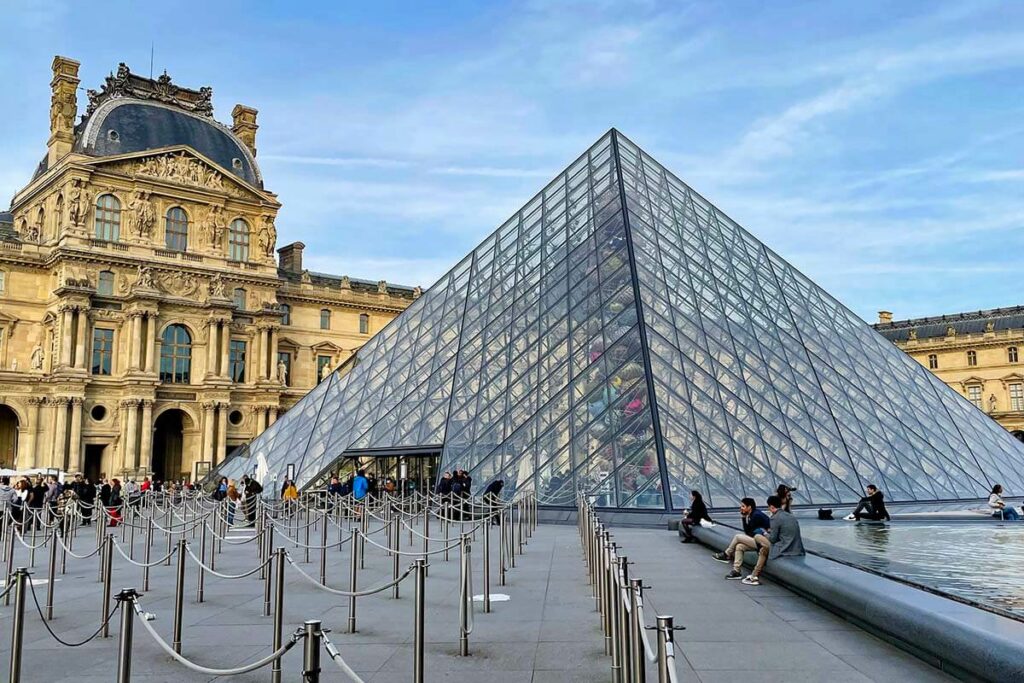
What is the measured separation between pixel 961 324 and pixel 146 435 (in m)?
56.7

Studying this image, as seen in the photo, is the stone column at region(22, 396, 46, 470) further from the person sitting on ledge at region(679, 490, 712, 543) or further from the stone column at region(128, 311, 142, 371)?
the person sitting on ledge at region(679, 490, 712, 543)

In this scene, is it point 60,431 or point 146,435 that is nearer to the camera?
point 60,431

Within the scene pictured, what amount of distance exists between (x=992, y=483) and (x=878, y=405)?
9.95ft

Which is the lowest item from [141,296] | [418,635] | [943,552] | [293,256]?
[943,552]

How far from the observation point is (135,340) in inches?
1756

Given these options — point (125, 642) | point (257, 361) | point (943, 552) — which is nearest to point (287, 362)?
point (257, 361)

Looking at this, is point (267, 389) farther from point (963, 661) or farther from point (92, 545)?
point (963, 661)

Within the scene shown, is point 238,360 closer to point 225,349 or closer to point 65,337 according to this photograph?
point 225,349

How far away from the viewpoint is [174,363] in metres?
47.0

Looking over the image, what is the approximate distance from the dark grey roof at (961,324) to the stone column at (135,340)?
48668 millimetres

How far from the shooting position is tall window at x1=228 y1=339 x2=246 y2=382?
49.6 meters

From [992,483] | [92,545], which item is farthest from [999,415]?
[92,545]

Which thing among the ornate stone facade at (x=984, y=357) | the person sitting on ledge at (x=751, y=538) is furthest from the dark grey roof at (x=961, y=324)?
the person sitting on ledge at (x=751, y=538)

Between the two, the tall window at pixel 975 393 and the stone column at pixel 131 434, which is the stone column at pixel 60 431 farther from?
the tall window at pixel 975 393
